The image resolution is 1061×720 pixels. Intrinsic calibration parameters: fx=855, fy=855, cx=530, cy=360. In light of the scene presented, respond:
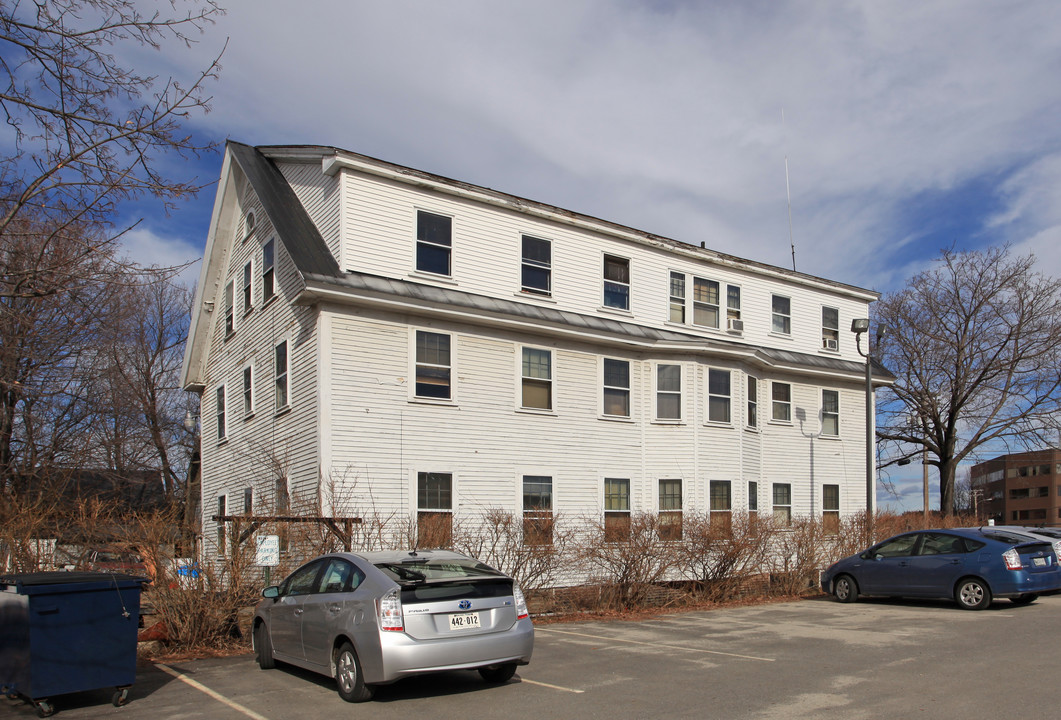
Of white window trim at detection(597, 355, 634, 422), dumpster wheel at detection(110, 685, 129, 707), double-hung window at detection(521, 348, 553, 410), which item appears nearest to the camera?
dumpster wheel at detection(110, 685, 129, 707)

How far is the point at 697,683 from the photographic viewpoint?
8.75m

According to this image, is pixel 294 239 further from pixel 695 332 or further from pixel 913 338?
pixel 913 338

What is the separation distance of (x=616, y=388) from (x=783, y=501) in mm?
6931

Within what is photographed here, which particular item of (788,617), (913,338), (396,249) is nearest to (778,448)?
(788,617)

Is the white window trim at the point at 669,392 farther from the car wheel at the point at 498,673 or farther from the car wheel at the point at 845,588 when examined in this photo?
the car wheel at the point at 498,673

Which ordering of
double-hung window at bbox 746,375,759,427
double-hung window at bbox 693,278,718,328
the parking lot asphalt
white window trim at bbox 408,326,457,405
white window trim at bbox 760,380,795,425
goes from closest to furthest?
the parking lot asphalt
white window trim at bbox 408,326,457,405
double-hung window at bbox 746,375,759,427
double-hung window at bbox 693,278,718,328
white window trim at bbox 760,380,795,425

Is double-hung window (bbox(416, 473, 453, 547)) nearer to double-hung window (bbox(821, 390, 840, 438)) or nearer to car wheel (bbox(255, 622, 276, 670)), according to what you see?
car wheel (bbox(255, 622, 276, 670))

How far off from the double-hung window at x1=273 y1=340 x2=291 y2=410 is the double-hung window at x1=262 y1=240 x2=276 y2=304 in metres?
1.35

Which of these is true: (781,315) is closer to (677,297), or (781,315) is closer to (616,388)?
(677,297)

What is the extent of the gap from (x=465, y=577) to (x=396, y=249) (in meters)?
10.9

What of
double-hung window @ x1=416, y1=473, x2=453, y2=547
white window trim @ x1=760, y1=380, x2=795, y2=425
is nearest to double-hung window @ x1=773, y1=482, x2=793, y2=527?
white window trim @ x1=760, y1=380, x2=795, y2=425

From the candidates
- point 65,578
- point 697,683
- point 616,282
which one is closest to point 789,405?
point 616,282

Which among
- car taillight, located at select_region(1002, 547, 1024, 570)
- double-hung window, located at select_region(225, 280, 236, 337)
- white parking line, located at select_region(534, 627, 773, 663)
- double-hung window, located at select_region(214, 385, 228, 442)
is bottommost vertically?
white parking line, located at select_region(534, 627, 773, 663)

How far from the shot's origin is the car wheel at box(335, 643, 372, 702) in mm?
7961
